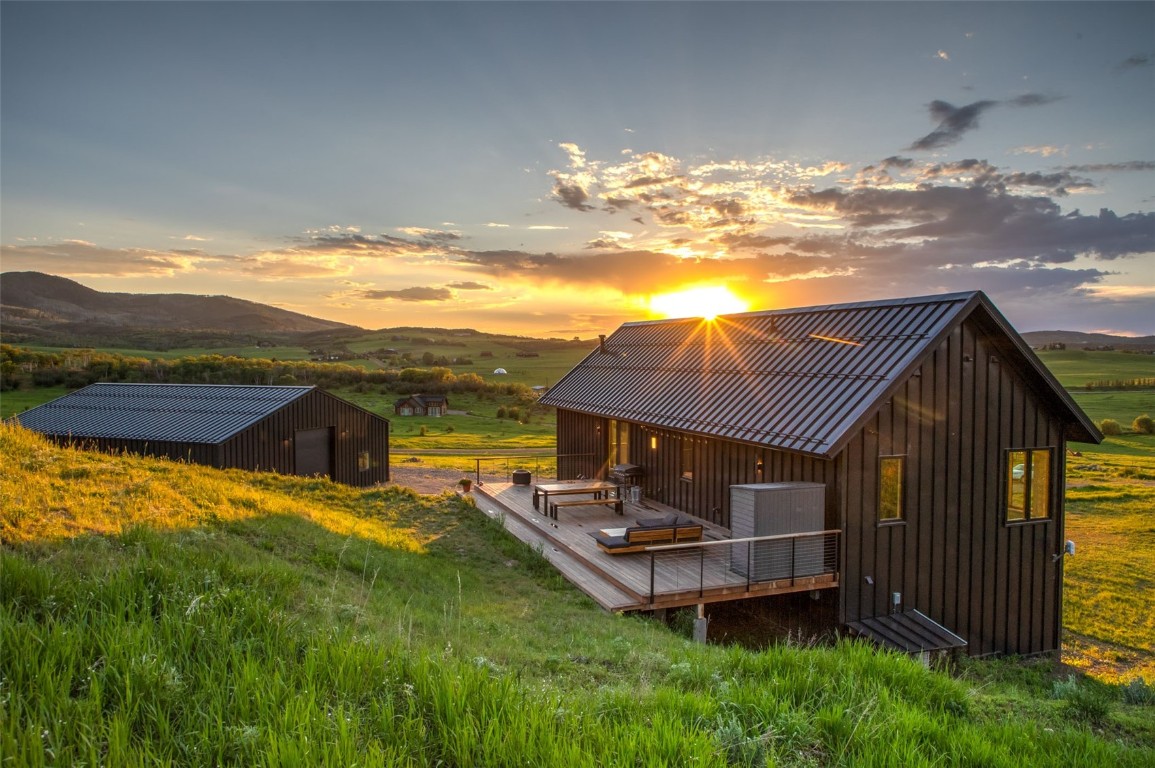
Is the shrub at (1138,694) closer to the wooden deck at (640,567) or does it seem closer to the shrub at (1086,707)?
the shrub at (1086,707)

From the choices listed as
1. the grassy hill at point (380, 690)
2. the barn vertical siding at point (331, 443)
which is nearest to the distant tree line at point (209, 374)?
the barn vertical siding at point (331, 443)

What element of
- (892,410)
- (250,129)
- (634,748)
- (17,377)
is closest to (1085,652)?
(892,410)

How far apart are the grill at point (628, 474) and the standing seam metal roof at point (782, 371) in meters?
1.44

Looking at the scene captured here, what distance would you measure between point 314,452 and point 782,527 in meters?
21.4

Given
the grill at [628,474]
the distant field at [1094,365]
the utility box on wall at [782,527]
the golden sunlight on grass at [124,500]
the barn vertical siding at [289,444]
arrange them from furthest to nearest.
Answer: the distant field at [1094,365]
the barn vertical siding at [289,444]
the grill at [628,474]
the utility box on wall at [782,527]
the golden sunlight on grass at [124,500]

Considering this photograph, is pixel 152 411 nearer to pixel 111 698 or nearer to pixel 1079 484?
pixel 111 698

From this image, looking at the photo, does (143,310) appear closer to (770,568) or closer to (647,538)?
(647,538)

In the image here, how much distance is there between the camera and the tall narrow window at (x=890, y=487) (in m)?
11.0

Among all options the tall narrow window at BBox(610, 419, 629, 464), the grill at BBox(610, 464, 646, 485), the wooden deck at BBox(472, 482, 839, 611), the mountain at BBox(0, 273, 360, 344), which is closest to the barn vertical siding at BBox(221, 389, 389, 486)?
the wooden deck at BBox(472, 482, 839, 611)

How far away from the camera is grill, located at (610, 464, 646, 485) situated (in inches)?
655

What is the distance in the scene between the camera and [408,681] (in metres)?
3.65

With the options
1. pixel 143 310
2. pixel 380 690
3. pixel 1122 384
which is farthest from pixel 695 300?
pixel 143 310

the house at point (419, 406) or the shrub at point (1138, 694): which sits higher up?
the shrub at point (1138, 694)

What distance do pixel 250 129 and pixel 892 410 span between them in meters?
15.5
